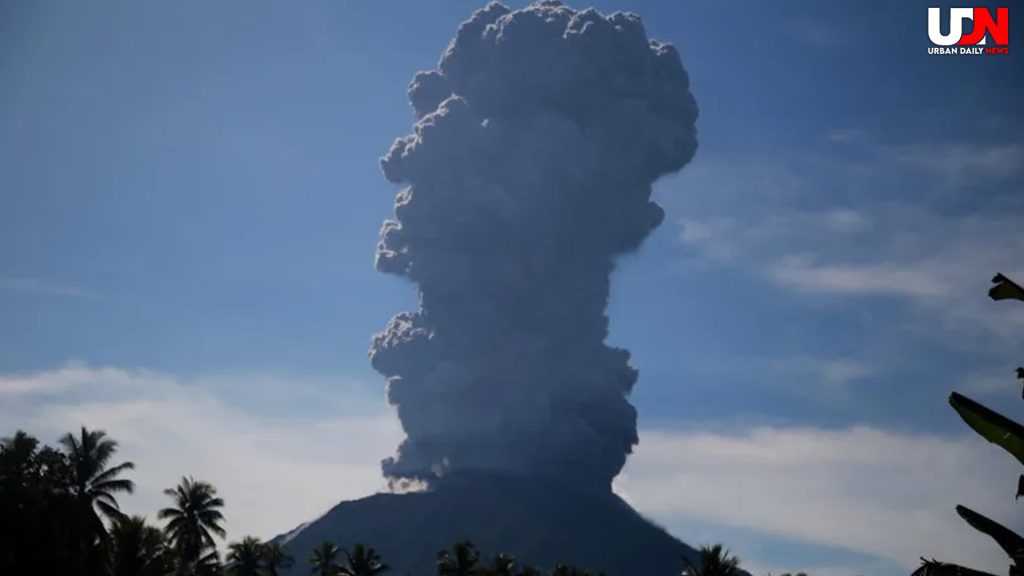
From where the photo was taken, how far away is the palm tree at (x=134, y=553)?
65938mm

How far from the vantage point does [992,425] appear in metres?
13.2

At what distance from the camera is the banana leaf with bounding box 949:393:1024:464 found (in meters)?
13.0

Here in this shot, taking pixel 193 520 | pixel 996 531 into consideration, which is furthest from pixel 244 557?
pixel 996 531

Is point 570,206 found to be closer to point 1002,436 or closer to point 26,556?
point 26,556

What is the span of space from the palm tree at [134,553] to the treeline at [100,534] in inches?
2.2

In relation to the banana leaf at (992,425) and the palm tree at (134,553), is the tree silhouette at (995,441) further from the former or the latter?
the palm tree at (134,553)

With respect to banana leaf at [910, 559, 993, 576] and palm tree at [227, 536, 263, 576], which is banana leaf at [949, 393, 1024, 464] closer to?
banana leaf at [910, 559, 993, 576]

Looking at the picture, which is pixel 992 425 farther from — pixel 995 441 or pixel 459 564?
pixel 459 564

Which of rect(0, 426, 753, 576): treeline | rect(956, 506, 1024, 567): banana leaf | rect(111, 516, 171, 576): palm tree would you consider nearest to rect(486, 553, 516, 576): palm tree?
rect(0, 426, 753, 576): treeline

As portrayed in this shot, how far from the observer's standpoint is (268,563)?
9306cm

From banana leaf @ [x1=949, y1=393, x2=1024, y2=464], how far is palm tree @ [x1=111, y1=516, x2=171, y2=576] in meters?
59.9

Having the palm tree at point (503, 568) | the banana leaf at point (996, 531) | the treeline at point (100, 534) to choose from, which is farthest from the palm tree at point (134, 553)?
the banana leaf at point (996, 531)

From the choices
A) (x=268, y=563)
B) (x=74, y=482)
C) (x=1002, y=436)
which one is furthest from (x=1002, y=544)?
(x=268, y=563)

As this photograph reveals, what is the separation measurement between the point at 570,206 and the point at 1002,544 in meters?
185
